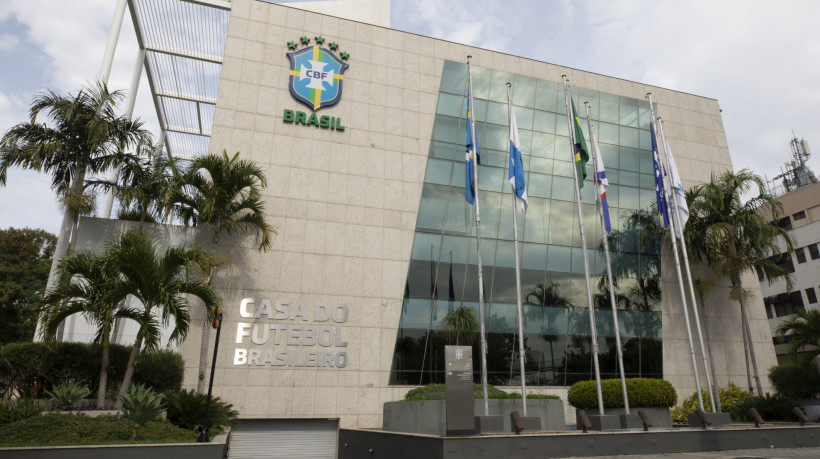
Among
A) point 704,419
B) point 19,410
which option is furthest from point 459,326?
point 19,410

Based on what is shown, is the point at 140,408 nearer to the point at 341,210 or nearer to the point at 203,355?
the point at 203,355

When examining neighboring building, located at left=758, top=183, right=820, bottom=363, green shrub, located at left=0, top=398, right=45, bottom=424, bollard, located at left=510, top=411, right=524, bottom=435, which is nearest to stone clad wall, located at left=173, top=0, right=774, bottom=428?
green shrub, located at left=0, top=398, right=45, bottom=424

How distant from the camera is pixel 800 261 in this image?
164 ft

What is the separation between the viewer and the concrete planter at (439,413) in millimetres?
17406

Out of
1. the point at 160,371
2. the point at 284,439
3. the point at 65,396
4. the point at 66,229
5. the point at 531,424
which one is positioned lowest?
the point at 284,439

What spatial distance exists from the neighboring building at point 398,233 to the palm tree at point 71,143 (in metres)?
2.25

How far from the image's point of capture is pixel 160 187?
2012cm

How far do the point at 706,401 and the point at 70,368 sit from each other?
1046 inches

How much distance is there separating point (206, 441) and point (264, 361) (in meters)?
7.41

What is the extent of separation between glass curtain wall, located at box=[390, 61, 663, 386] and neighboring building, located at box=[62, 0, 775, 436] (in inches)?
3.4

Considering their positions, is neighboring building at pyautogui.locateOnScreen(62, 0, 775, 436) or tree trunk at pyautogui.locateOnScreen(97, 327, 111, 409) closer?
tree trunk at pyautogui.locateOnScreen(97, 327, 111, 409)

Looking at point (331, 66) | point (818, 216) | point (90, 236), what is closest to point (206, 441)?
point (90, 236)

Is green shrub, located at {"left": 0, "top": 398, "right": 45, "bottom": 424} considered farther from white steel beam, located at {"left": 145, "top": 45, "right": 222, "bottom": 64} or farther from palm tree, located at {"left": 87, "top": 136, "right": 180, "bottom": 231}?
white steel beam, located at {"left": 145, "top": 45, "right": 222, "bottom": 64}

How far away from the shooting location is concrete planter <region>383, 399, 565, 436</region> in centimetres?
1741
